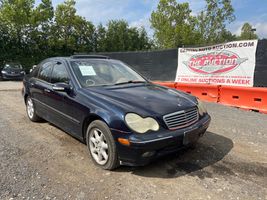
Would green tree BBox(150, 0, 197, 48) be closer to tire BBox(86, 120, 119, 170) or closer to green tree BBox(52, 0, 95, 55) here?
green tree BBox(52, 0, 95, 55)

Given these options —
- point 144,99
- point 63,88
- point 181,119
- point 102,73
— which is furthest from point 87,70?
point 181,119

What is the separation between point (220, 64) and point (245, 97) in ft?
5.38

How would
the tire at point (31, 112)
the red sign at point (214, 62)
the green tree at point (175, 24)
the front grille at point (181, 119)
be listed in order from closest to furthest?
1. the front grille at point (181, 119)
2. the tire at point (31, 112)
3. the red sign at point (214, 62)
4. the green tree at point (175, 24)

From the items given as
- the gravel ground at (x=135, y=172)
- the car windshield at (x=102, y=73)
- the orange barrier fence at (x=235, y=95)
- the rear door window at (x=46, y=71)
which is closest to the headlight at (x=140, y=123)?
the gravel ground at (x=135, y=172)

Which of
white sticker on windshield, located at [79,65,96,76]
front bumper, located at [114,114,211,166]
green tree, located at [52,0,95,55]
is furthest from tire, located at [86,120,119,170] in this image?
green tree, located at [52,0,95,55]

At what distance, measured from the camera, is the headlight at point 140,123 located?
321 centimetres

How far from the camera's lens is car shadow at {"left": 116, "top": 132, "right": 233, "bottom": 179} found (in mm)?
3471

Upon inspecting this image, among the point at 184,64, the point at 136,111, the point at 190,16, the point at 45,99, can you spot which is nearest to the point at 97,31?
the point at 190,16

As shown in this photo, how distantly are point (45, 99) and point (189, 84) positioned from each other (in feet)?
18.1

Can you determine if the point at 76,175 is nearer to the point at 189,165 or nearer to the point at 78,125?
the point at 78,125

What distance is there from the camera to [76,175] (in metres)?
3.44

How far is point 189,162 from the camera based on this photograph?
12.4ft

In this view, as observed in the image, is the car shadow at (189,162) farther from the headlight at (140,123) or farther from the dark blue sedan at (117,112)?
the headlight at (140,123)

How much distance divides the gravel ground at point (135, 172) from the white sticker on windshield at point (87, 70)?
1250mm
